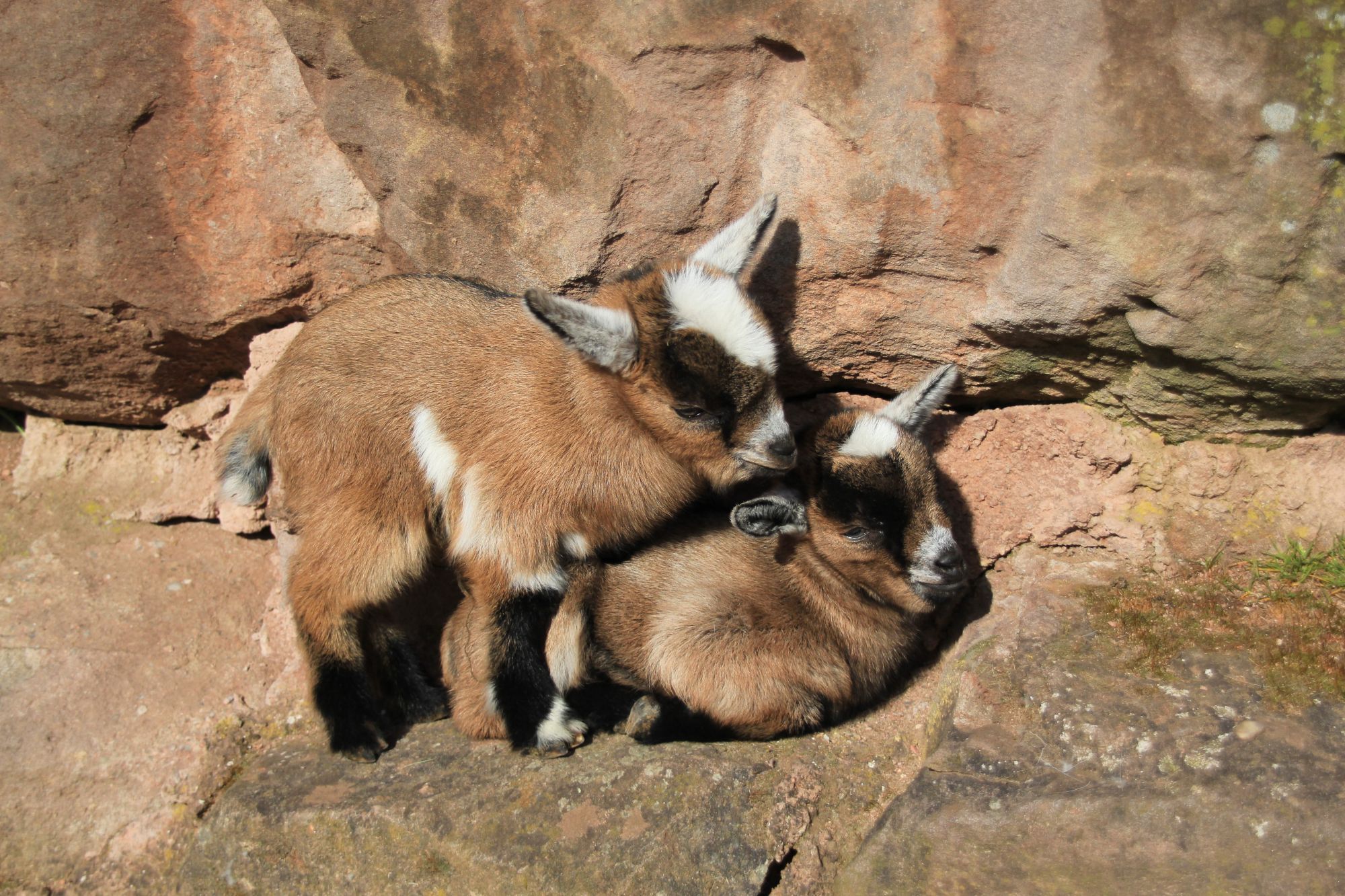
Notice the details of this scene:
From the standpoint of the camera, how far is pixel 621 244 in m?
4.17

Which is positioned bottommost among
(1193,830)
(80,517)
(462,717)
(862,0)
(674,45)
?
(80,517)

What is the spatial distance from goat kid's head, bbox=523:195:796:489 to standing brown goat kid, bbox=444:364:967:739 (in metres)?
0.25

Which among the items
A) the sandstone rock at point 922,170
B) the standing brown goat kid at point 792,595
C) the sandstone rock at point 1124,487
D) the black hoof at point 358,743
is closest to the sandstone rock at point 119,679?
the black hoof at point 358,743

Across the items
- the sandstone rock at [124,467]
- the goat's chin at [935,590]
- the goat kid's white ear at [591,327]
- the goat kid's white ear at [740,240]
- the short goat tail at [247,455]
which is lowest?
the sandstone rock at [124,467]

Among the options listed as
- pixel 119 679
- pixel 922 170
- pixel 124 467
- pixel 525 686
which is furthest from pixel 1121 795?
pixel 124 467

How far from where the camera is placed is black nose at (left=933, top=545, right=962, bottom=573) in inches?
149

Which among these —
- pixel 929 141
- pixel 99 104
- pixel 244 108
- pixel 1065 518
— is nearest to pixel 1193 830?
pixel 1065 518

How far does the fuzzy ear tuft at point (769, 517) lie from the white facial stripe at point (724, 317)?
47cm

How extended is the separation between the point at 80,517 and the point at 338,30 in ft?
8.93

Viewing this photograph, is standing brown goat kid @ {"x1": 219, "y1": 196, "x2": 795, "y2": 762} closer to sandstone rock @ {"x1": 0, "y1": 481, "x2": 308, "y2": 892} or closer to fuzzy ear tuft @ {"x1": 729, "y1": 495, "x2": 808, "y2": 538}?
fuzzy ear tuft @ {"x1": 729, "y1": 495, "x2": 808, "y2": 538}

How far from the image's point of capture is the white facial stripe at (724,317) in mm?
3596

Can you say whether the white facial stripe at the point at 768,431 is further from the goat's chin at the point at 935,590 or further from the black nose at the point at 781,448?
the goat's chin at the point at 935,590

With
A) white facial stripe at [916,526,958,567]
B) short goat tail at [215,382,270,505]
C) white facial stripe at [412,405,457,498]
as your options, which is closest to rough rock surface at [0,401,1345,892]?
white facial stripe at [916,526,958,567]

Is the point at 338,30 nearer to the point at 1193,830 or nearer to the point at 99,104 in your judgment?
the point at 99,104
